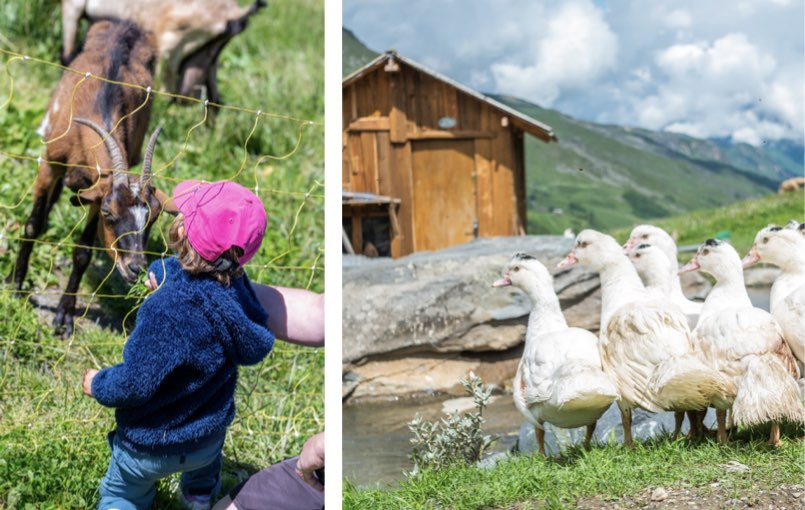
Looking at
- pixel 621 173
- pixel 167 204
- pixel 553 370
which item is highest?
pixel 621 173

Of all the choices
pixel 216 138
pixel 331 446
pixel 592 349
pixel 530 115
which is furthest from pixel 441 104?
pixel 331 446

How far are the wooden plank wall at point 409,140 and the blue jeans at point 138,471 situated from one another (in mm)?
4315

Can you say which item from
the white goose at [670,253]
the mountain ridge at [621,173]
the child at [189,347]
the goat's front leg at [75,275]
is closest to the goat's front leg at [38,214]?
the goat's front leg at [75,275]

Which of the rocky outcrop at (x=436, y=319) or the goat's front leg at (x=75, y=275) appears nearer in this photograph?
the goat's front leg at (x=75, y=275)

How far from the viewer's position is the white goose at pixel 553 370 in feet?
13.7

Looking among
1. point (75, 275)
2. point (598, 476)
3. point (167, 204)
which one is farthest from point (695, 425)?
point (75, 275)

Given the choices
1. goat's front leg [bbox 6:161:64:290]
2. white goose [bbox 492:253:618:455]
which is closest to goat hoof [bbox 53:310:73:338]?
goat's front leg [bbox 6:161:64:290]

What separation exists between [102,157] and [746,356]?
3.28 metres

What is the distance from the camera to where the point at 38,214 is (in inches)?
217

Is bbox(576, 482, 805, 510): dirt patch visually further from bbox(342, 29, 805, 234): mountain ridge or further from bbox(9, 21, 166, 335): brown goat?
bbox(342, 29, 805, 234): mountain ridge

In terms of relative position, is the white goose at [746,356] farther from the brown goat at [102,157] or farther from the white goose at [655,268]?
the brown goat at [102,157]

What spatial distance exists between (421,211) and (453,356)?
4.18 feet

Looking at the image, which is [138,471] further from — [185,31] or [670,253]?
[185,31]

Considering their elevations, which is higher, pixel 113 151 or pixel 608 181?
pixel 608 181
